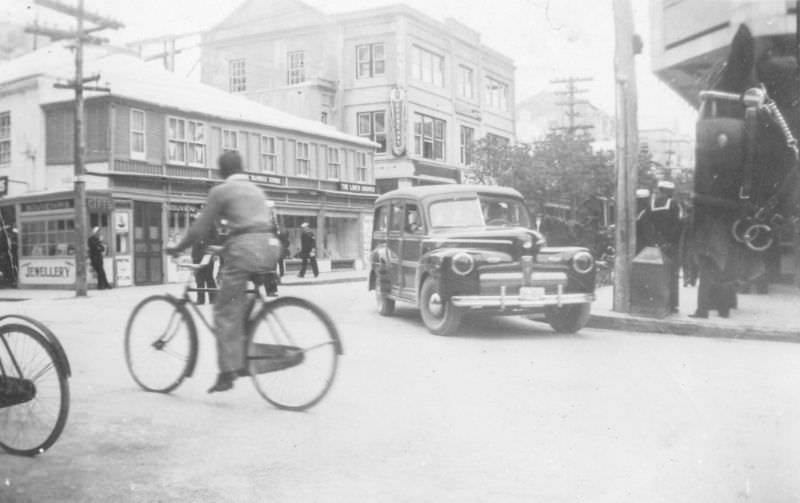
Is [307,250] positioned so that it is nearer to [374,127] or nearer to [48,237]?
Result: [48,237]

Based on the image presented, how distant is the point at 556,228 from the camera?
1152 centimetres

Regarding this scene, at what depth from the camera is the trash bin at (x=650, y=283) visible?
31.7 ft

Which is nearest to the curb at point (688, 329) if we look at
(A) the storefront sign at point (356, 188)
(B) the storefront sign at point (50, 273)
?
(A) the storefront sign at point (356, 188)

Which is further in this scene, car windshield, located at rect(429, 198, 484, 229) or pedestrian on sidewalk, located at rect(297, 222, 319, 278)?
pedestrian on sidewalk, located at rect(297, 222, 319, 278)

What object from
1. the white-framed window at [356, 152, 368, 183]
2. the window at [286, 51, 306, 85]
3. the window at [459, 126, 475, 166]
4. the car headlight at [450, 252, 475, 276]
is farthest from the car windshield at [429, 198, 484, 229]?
the white-framed window at [356, 152, 368, 183]

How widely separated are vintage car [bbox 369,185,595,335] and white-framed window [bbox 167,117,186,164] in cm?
977

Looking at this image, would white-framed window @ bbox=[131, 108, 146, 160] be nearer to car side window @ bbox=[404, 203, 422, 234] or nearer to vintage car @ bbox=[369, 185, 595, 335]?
vintage car @ bbox=[369, 185, 595, 335]

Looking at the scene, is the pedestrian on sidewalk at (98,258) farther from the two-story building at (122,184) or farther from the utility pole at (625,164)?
the utility pole at (625,164)

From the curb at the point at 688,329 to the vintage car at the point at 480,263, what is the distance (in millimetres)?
633

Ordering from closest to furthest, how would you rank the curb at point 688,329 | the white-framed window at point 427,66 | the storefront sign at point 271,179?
the curb at point 688,329 → the white-framed window at point 427,66 → the storefront sign at point 271,179

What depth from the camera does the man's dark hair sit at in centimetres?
519

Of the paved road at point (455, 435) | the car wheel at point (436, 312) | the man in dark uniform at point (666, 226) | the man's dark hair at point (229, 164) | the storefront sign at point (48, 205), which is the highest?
the storefront sign at point (48, 205)

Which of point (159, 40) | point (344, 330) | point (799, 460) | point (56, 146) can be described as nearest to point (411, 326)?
point (344, 330)

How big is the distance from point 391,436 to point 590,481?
4.14 feet
